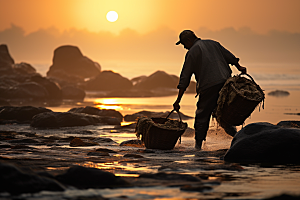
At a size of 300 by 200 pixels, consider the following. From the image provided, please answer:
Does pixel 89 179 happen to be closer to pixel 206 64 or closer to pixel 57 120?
pixel 206 64

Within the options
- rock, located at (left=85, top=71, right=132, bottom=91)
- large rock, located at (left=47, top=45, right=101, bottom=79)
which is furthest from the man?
large rock, located at (left=47, top=45, right=101, bottom=79)

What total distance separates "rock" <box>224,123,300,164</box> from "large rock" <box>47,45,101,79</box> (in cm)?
13222

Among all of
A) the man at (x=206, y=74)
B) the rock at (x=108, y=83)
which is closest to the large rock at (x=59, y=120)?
the man at (x=206, y=74)

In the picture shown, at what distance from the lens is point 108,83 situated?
52.0 m

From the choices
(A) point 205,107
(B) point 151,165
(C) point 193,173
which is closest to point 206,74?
(A) point 205,107

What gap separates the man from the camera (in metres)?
6.79

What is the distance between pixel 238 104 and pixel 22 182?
11.2 feet

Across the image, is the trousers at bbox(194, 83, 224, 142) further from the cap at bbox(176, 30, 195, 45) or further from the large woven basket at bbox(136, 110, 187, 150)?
the cap at bbox(176, 30, 195, 45)

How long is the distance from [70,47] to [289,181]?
479ft

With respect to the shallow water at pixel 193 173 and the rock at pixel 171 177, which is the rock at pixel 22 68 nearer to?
the shallow water at pixel 193 173

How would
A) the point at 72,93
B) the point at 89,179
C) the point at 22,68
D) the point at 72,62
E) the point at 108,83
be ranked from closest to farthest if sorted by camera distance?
the point at 89,179, the point at 72,93, the point at 108,83, the point at 22,68, the point at 72,62

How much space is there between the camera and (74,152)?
6.19m

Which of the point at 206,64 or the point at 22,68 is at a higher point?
the point at 22,68

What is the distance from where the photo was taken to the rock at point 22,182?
344 centimetres
